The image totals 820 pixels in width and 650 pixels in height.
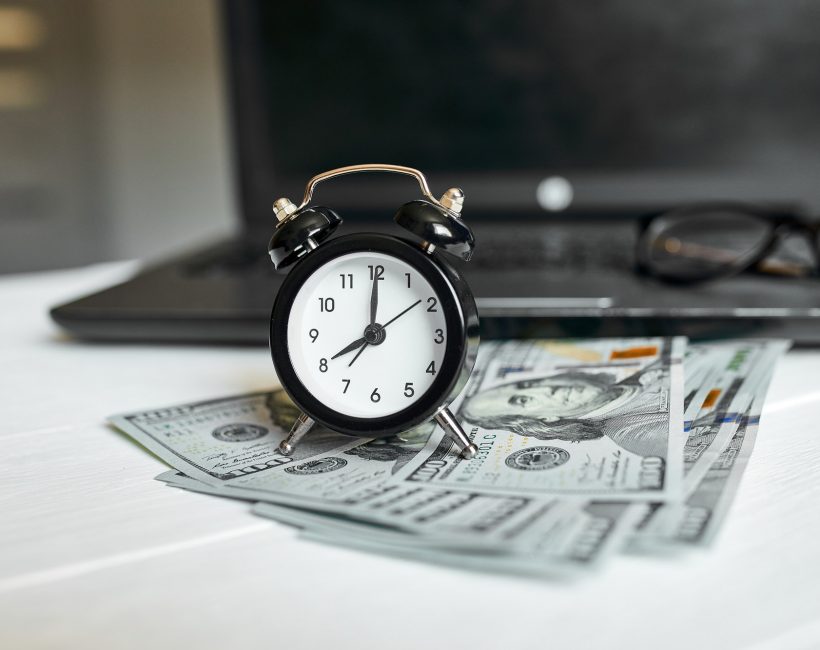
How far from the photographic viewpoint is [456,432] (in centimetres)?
55

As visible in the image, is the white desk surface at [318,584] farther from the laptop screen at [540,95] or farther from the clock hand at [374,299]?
the laptop screen at [540,95]

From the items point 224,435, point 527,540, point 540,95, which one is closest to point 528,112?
point 540,95

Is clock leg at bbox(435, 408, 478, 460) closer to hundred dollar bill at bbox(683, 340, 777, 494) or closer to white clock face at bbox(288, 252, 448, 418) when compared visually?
white clock face at bbox(288, 252, 448, 418)

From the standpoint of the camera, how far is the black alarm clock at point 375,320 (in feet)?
1.79

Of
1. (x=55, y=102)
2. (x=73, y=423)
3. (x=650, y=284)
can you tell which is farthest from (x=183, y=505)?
(x=55, y=102)

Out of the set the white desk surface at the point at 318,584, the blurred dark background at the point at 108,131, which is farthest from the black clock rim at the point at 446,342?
the blurred dark background at the point at 108,131

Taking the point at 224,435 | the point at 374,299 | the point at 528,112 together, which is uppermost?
the point at 528,112

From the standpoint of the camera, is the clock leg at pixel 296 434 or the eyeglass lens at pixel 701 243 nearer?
the clock leg at pixel 296 434

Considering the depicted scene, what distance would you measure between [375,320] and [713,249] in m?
0.74

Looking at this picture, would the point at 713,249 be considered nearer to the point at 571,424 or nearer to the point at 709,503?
the point at 571,424

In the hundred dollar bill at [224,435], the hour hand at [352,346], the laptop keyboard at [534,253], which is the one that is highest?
the hour hand at [352,346]

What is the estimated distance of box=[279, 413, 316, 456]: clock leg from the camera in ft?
1.86

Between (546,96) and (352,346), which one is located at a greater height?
(546,96)

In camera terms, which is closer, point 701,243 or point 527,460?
point 527,460
